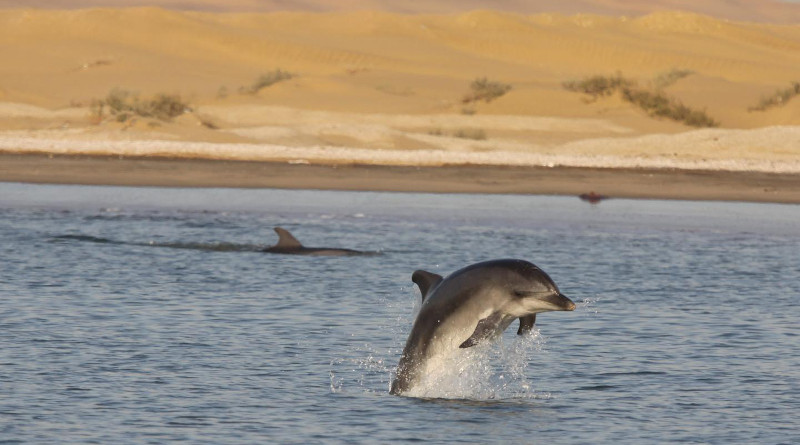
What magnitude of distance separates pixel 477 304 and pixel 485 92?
190 feet

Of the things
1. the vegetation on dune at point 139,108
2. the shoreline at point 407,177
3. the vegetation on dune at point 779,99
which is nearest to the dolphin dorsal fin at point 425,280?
the shoreline at point 407,177

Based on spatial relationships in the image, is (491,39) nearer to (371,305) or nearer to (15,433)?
(371,305)

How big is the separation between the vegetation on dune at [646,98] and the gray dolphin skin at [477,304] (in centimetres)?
5176

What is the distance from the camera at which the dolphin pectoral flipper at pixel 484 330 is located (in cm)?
1068

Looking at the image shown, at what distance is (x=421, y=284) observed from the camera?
11.6 meters

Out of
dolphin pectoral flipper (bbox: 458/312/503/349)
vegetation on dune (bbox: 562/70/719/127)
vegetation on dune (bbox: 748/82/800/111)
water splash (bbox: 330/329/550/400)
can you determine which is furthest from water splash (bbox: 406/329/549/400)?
vegetation on dune (bbox: 748/82/800/111)

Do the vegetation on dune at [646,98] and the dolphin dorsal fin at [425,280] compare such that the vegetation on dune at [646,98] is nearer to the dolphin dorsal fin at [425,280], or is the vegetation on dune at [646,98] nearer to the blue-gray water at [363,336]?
the blue-gray water at [363,336]

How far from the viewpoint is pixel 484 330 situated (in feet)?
35.4

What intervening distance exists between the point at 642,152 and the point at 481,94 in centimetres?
2190

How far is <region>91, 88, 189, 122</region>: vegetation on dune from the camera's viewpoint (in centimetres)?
5272

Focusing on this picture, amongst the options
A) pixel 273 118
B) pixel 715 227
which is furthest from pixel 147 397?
pixel 273 118

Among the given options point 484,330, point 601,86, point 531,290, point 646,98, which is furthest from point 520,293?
point 601,86

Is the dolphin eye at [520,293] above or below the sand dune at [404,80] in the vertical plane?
below

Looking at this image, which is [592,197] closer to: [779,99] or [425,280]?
[425,280]
